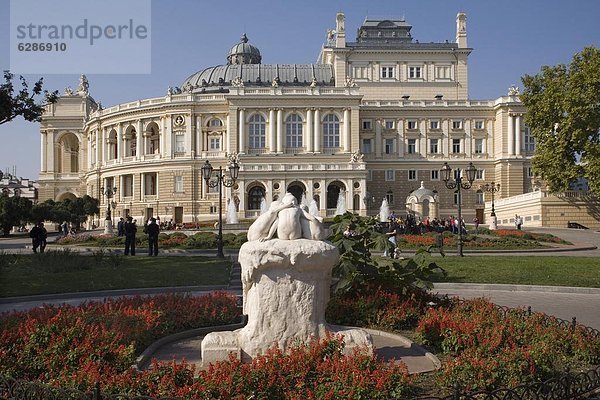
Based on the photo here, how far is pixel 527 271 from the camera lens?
21.4 metres

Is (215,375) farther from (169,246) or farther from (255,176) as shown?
(255,176)

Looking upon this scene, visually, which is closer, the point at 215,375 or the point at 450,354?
the point at 215,375

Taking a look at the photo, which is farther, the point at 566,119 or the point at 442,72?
the point at 442,72

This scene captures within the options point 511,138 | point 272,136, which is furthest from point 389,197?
point 511,138

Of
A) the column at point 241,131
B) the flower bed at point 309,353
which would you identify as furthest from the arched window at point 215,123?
the flower bed at point 309,353

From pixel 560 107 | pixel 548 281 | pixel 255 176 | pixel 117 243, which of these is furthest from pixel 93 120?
pixel 548 281

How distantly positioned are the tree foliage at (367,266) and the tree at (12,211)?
53.7 metres

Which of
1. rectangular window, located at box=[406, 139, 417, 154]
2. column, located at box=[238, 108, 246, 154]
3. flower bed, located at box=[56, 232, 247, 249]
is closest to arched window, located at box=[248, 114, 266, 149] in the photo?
column, located at box=[238, 108, 246, 154]

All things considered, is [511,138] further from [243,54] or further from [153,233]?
[153,233]

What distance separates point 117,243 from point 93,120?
5441 centimetres

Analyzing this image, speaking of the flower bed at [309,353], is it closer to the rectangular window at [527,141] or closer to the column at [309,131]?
the column at [309,131]

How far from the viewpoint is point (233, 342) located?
8.16 metres

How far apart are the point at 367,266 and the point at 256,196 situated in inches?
2372

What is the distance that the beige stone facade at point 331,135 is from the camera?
73.2 metres
